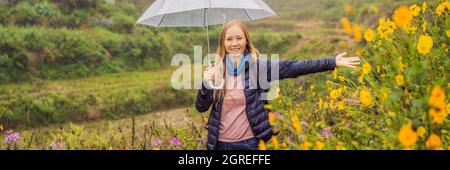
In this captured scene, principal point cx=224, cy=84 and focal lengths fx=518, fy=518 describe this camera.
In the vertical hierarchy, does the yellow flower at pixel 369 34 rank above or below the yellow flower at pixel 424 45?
above

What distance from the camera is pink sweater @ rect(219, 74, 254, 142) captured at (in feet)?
8.34

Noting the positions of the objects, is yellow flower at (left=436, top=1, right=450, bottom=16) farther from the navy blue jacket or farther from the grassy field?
the navy blue jacket

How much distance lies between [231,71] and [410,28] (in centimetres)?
90

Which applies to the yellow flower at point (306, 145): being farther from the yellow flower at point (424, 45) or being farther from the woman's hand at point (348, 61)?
the woman's hand at point (348, 61)

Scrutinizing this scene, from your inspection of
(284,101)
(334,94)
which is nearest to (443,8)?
(334,94)

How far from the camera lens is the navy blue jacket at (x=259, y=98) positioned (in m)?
2.51

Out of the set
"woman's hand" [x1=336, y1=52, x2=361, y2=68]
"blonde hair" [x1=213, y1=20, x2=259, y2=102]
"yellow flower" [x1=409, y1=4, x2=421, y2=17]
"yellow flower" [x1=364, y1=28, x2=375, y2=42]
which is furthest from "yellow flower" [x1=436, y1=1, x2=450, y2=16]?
"blonde hair" [x1=213, y1=20, x2=259, y2=102]

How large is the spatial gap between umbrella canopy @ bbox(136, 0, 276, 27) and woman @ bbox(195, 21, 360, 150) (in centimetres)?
83

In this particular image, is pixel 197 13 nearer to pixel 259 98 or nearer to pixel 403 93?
pixel 259 98

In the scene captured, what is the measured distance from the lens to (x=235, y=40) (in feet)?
8.38

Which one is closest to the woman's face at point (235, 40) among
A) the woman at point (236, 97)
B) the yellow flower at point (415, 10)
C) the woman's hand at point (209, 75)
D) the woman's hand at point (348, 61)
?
the woman at point (236, 97)

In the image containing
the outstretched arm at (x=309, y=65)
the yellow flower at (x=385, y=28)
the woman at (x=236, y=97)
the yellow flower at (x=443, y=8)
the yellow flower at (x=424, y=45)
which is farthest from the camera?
the woman at (x=236, y=97)

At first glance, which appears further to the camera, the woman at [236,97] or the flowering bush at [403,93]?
the woman at [236,97]

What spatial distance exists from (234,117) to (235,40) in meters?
0.38
